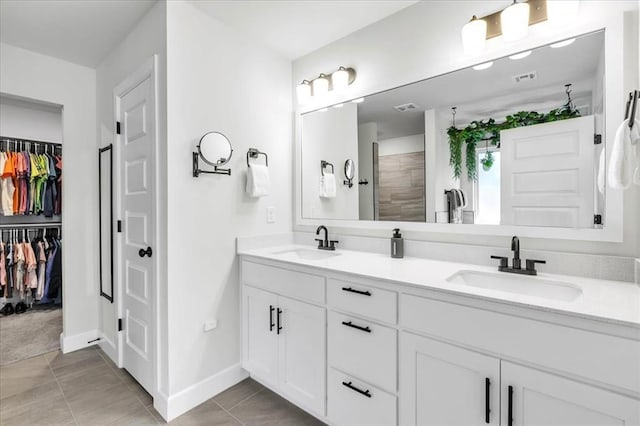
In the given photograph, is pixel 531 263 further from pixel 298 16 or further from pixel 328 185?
pixel 298 16

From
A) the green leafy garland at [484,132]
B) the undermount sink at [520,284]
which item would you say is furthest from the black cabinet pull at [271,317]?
the green leafy garland at [484,132]

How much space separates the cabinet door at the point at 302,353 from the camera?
1.70 m

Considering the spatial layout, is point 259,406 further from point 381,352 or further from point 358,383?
point 381,352

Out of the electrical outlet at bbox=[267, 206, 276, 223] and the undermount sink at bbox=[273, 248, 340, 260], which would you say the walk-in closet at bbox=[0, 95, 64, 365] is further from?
the undermount sink at bbox=[273, 248, 340, 260]

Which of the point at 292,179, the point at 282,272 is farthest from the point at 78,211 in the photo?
the point at 282,272

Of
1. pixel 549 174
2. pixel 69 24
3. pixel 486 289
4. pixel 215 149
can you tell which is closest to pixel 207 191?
pixel 215 149

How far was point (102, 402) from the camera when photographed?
202cm

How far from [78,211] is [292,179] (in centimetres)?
199

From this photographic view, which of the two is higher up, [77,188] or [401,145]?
[401,145]

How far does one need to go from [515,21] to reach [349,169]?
1300 millimetres

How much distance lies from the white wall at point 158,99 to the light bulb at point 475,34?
1.74 m

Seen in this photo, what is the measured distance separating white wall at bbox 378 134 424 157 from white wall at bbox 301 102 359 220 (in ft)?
0.76

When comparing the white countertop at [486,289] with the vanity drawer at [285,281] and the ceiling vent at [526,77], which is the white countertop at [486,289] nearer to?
the vanity drawer at [285,281]

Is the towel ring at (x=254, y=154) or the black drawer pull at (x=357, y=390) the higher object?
the towel ring at (x=254, y=154)
